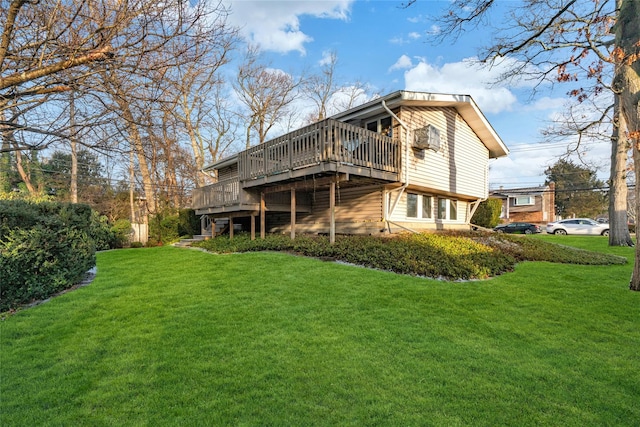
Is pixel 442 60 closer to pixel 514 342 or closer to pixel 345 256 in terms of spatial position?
pixel 345 256

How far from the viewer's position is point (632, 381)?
2957 mm

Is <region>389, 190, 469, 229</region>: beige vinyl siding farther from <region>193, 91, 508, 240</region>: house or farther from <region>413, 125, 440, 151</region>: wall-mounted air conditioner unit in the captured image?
<region>413, 125, 440, 151</region>: wall-mounted air conditioner unit

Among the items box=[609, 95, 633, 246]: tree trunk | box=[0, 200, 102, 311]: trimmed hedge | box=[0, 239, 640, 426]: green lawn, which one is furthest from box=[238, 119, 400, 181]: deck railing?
box=[609, 95, 633, 246]: tree trunk

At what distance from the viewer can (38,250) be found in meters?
5.25

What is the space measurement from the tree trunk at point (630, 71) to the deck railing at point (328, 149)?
564cm

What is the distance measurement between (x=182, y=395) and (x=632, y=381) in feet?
13.7

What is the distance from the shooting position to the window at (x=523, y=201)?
124ft

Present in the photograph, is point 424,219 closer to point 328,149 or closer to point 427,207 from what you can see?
point 427,207

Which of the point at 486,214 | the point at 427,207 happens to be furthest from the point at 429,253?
the point at 486,214

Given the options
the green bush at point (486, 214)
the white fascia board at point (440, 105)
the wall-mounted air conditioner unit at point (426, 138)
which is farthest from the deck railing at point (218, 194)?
the green bush at point (486, 214)

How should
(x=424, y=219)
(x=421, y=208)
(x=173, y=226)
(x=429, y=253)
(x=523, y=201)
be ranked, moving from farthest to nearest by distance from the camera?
(x=523, y=201) → (x=173, y=226) → (x=424, y=219) → (x=421, y=208) → (x=429, y=253)

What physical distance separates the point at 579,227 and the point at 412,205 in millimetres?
19446

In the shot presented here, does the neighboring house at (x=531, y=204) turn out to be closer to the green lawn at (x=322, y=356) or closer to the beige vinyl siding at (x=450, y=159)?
the beige vinyl siding at (x=450, y=159)

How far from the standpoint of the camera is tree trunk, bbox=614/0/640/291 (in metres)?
5.55
